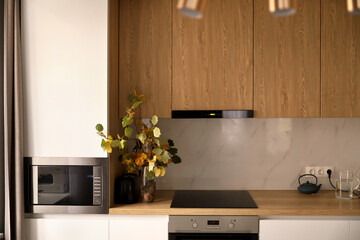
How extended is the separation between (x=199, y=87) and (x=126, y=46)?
61cm

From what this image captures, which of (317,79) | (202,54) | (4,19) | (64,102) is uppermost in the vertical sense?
(4,19)

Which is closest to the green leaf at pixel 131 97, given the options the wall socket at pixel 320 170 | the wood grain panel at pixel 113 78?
the wood grain panel at pixel 113 78

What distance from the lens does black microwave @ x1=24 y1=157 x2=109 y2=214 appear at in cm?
234

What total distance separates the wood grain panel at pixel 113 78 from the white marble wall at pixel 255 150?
517mm

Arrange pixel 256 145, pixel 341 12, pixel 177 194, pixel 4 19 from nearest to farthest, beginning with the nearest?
pixel 4 19 → pixel 341 12 → pixel 177 194 → pixel 256 145

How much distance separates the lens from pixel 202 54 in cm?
256

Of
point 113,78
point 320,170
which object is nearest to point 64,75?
point 113,78

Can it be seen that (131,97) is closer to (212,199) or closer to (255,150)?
(212,199)

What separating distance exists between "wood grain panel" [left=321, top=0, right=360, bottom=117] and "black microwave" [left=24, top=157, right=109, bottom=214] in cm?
165

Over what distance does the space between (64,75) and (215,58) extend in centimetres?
106

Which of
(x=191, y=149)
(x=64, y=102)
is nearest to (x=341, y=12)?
(x=191, y=149)

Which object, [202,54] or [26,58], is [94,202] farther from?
[202,54]

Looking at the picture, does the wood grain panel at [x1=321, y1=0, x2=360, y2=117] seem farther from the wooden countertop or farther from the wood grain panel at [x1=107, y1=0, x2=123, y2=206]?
the wood grain panel at [x1=107, y1=0, x2=123, y2=206]

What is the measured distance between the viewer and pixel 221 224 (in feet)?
7.50
